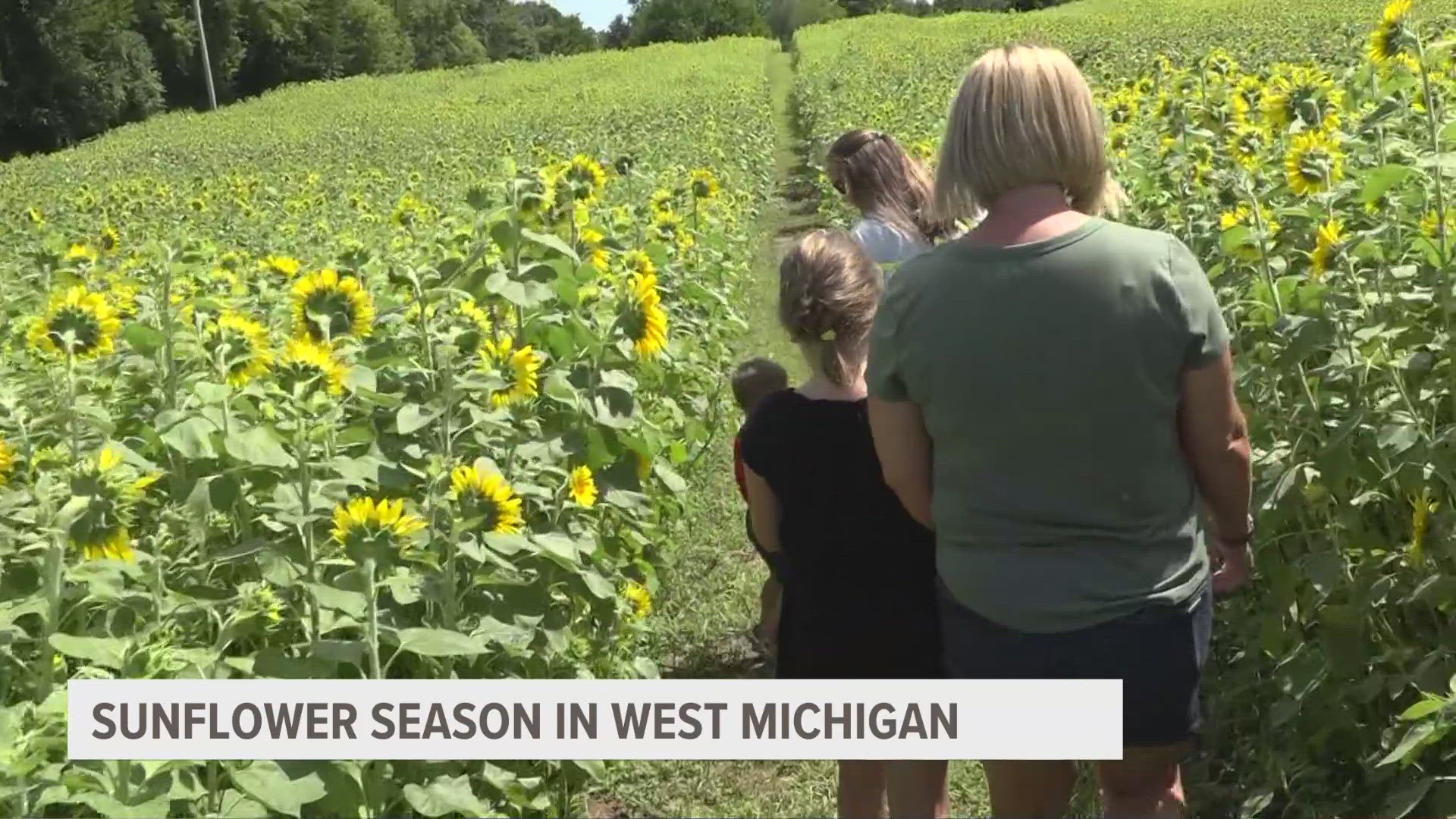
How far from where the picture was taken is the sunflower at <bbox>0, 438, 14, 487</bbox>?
238 cm

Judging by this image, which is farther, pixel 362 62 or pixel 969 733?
pixel 362 62

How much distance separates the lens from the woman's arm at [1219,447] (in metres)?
1.83

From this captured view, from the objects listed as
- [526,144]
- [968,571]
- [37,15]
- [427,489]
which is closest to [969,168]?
[968,571]

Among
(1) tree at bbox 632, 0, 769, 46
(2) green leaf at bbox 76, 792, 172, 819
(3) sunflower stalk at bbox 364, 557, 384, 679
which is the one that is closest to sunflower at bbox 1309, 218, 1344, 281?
(3) sunflower stalk at bbox 364, 557, 384, 679

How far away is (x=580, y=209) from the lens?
3.75 metres

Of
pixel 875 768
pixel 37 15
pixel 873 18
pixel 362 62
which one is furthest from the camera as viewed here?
pixel 362 62

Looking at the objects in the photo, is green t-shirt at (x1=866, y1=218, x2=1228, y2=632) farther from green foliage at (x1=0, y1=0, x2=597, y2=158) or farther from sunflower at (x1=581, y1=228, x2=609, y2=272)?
green foliage at (x1=0, y1=0, x2=597, y2=158)

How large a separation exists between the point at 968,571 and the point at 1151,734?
1.07 feet

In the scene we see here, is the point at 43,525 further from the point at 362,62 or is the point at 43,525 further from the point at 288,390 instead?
the point at 362,62

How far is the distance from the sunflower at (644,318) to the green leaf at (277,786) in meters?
1.22

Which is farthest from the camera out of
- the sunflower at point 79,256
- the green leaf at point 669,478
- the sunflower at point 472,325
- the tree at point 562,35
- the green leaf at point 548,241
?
the tree at point 562,35

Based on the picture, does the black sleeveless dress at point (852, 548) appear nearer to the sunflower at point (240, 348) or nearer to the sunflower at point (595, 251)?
the sunflower at point (240, 348)

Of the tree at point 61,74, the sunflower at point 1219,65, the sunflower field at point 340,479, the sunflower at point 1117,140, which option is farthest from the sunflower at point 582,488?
the tree at point 61,74

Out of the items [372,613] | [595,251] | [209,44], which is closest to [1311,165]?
[595,251]
